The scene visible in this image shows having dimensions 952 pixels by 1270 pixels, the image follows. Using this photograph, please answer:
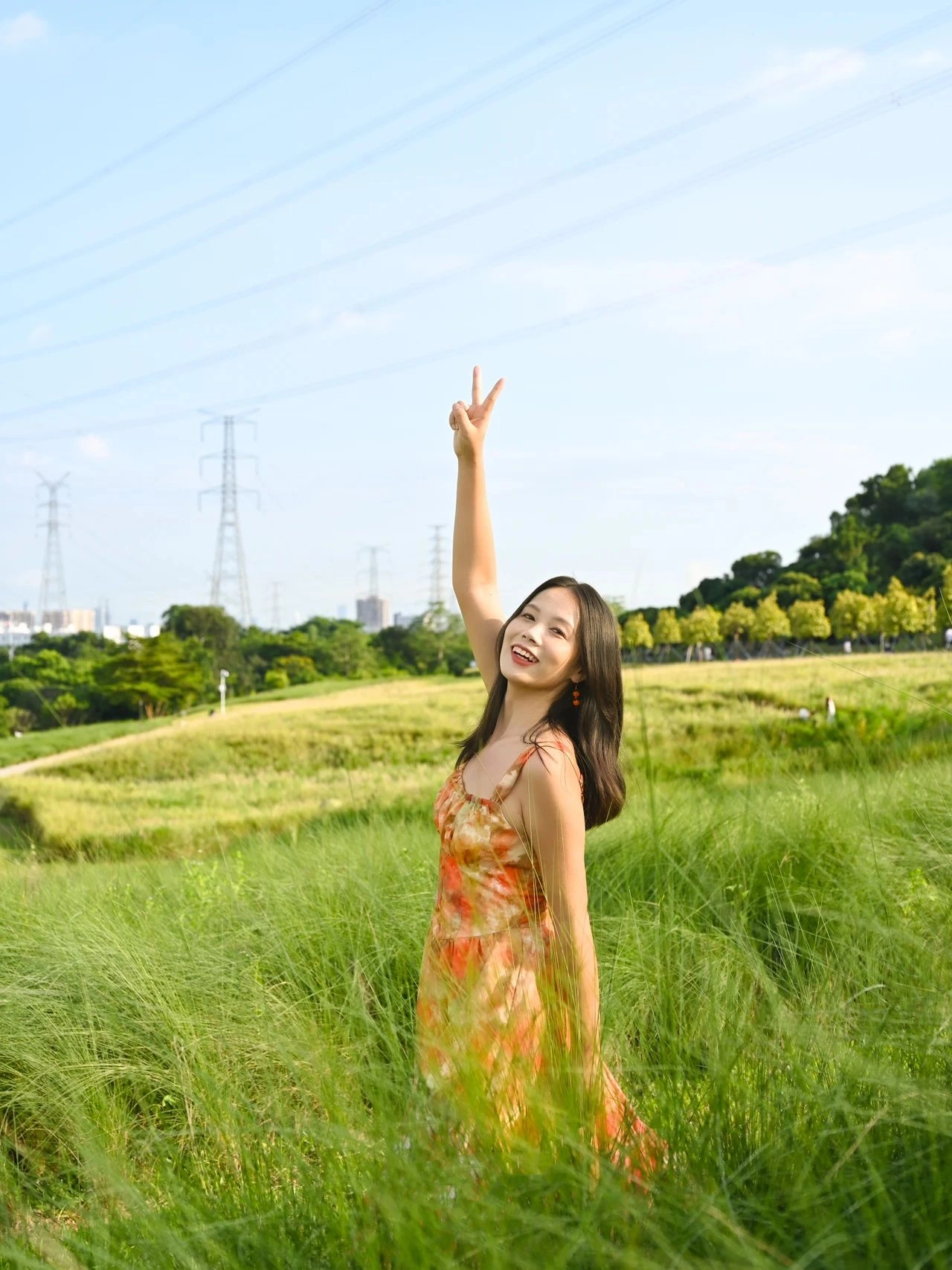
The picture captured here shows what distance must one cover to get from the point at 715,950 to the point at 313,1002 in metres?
1.15

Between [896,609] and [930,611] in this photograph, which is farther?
[896,609]

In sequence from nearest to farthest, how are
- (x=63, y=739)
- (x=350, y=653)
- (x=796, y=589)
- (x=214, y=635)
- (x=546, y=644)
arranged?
(x=546, y=644), (x=796, y=589), (x=63, y=739), (x=350, y=653), (x=214, y=635)

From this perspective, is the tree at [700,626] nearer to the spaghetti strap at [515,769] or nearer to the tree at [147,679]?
the tree at [147,679]

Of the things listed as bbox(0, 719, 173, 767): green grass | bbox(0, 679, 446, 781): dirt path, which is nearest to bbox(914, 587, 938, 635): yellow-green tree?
bbox(0, 679, 446, 781): dirt path

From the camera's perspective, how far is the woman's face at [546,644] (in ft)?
8.40

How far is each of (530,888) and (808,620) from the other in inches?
942

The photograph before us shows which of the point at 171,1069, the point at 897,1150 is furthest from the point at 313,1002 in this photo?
the point at 897,1150

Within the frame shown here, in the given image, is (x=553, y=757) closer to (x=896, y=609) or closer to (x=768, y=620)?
(x=896, y=609)

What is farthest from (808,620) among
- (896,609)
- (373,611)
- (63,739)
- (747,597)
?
(373,611)

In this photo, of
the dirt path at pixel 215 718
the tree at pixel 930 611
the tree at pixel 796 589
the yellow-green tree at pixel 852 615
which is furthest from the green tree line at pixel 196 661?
the tree at pixel 930 611

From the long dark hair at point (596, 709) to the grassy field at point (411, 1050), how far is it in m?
0.10

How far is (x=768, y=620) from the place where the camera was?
78.1 ft

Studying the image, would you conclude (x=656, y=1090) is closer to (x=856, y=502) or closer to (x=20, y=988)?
(x=20, y=988)

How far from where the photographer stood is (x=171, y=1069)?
9.70 feet
